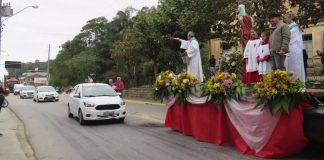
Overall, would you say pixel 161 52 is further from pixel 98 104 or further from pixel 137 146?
pixel 137 146

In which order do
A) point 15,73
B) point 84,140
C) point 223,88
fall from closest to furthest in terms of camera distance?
point 223,88 < point 84,140 < point 15,73

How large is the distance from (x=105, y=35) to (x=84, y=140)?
169 feet

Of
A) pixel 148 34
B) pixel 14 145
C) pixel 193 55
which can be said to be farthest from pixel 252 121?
pixel 148 34

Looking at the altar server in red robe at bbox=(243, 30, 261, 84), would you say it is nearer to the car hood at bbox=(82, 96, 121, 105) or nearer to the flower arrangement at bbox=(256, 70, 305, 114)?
the flower arrangement at bbox=(256, 70, 305, 114)

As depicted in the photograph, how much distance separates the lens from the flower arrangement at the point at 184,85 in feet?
38.3

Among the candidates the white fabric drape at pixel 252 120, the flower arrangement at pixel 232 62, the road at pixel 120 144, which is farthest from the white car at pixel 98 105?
the white fabric drape at pixel 252 120

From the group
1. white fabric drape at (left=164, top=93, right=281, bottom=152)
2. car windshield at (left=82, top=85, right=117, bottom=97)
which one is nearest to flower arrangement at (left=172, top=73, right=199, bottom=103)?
white fabric drape at (left=164, top=93, right=281, bottom=152)

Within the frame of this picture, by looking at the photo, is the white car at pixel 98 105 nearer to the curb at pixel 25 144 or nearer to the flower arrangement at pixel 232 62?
the curb at pixel 25 144

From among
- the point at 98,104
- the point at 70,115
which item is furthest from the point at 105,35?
the point at 98,104

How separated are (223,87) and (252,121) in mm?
1169

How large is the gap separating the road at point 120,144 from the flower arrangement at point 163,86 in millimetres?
1089

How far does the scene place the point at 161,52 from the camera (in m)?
31.7

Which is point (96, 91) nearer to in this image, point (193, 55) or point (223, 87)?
point (193, 55)

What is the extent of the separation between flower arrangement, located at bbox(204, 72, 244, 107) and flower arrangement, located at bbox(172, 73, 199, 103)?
1308 mm
